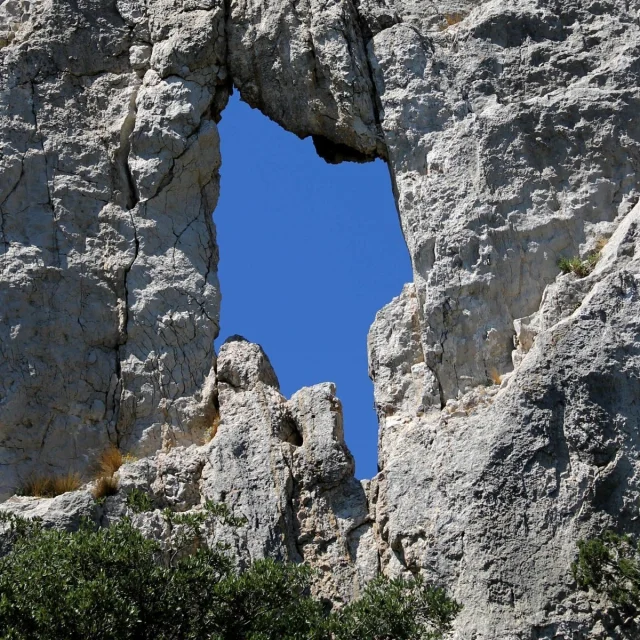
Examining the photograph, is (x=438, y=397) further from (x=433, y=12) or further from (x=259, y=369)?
(x=433, y=12)

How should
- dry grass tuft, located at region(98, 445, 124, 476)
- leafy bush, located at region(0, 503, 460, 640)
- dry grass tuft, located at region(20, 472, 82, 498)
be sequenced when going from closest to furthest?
1. leafy bush, located at region(0, 503, 460, 640)
2. dry grass tuft, located at region(20, 472, 82, 498)
3. dry grass tuft, located at region(98, 445, 124, 476)

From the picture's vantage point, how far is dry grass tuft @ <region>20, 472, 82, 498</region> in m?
18.6

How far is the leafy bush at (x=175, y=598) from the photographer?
13727mm

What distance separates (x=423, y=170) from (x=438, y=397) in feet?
11.1

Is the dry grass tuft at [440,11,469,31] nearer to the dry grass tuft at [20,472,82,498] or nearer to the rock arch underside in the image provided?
the rock arch underside

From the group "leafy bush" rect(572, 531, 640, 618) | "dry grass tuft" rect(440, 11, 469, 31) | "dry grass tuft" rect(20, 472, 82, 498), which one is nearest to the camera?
"leafy bush" rect(572, 531, 640, 618)

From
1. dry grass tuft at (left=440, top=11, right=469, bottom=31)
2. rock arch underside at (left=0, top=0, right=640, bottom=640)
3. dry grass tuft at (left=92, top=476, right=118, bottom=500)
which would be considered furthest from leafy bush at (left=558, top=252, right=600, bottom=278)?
dry grass tuft at (left=92, top=476, right=118, bottom=500)

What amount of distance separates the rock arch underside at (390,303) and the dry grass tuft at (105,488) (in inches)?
6.1

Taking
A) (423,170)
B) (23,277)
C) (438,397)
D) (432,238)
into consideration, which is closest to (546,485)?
(438,397)

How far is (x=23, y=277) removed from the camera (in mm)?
19594

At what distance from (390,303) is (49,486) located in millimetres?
5206

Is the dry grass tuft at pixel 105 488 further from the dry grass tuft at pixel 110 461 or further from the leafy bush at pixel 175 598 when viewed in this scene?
the leafy bush at pixel 175 598

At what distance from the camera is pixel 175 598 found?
565 inches

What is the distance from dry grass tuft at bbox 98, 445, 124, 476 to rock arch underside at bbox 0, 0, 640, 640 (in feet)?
0.68
